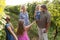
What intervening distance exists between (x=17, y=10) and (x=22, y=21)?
21 cm

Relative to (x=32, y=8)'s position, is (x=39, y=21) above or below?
below

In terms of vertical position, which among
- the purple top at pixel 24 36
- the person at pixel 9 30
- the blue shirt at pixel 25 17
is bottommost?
the purple top at pixel 24 36

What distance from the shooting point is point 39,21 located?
375 cm

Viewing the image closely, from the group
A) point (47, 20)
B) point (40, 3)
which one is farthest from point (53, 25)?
point (40, 3)

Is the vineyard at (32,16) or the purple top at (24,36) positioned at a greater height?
the vineyard at (32,16)

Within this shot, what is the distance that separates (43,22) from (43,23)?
0.02 m

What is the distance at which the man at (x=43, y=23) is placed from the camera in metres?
3.71

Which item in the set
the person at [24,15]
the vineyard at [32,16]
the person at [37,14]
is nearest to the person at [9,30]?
the vineyard at [32,16]

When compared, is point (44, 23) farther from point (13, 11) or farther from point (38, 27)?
point (13, 11)

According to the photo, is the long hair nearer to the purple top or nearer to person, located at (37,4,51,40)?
the purple top

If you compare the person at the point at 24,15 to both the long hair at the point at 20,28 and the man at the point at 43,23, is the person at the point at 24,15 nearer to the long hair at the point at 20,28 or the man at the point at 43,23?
the long hair at the point at 20,28

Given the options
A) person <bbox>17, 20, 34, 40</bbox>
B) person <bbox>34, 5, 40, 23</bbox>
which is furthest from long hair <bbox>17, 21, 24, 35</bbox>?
person <bbox>34, 5, 40, 23</bbox>

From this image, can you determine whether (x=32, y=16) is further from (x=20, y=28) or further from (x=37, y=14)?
(x=20, y=28)

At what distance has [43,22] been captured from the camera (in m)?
3.76
